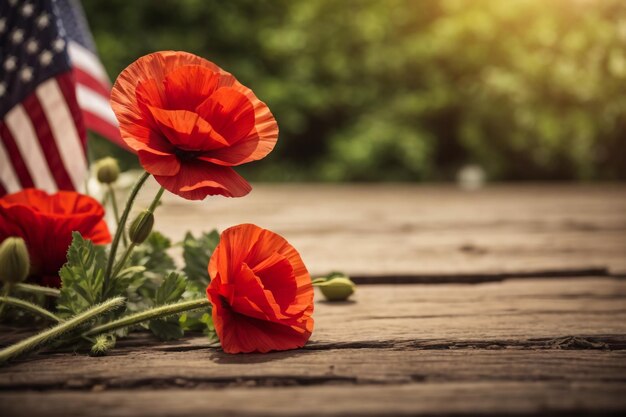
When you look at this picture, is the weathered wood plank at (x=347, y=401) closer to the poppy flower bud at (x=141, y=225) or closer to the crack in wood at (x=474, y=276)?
the poppy flower bud at (x=141, y=225)

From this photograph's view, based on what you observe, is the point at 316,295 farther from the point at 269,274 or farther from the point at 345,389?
the point at 345,389

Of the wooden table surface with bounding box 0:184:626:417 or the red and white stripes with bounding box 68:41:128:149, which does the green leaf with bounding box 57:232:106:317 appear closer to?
the wooden table surface with bounding box 0:184:626:417

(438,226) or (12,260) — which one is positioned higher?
(438,226)

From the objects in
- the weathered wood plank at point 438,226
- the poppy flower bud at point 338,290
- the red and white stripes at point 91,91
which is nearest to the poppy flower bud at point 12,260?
the poppy flower bud at point 338,290

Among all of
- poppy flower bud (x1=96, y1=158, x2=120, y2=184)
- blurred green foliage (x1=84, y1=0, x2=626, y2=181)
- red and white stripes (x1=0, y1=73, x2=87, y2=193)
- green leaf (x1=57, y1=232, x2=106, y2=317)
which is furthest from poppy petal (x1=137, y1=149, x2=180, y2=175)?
blurred green foliage (x1=84, y1=0, x2=626, y2=181)

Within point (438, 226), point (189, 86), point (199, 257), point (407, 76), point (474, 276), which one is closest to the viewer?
point (189, 86)

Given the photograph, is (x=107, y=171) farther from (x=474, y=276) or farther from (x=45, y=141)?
(x=474, y=276)

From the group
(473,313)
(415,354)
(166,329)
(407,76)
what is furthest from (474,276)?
(407,76)

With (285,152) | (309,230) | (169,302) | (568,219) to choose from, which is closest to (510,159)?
(285,152)
